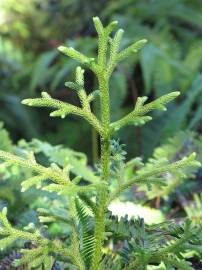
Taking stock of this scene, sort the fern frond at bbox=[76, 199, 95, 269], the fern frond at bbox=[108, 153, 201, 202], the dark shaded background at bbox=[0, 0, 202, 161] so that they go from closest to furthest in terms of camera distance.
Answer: the fern frond at bbox=[108, 153, 201, 202] → the fern frond at bbox=[76, 199, 95, 269] → the dark shaded background at bbox=[0, 0, 202, 161]

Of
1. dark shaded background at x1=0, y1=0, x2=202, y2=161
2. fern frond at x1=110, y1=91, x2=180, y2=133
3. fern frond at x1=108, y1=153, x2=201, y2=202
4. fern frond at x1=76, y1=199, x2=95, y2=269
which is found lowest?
fern frond at x1=76, y1=199, x2=95, y2=269

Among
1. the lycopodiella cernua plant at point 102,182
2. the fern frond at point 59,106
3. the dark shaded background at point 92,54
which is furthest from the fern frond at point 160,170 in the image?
the dark shaded background at point 92,54

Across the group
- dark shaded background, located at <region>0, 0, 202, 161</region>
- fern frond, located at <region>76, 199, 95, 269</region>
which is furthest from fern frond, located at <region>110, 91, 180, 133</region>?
dark shaded background, located at <region>0, 0, 202, 161</region>

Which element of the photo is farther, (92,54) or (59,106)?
(92,54)

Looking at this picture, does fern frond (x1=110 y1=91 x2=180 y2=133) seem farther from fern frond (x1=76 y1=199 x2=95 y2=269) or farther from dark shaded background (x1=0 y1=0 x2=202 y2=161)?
dark shaded background (x1=0 y1=0 x2=202 y2=161)

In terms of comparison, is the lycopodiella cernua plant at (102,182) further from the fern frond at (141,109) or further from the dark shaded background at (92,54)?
the dark shaded background at (92,54)

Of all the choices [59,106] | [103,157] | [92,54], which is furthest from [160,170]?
[92,54]

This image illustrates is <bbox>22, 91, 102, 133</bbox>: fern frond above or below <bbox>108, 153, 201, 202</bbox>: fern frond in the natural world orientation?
above

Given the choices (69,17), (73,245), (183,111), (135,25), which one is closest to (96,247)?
(73,245)

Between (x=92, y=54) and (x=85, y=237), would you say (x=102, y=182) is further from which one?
(x=92, y=54)
